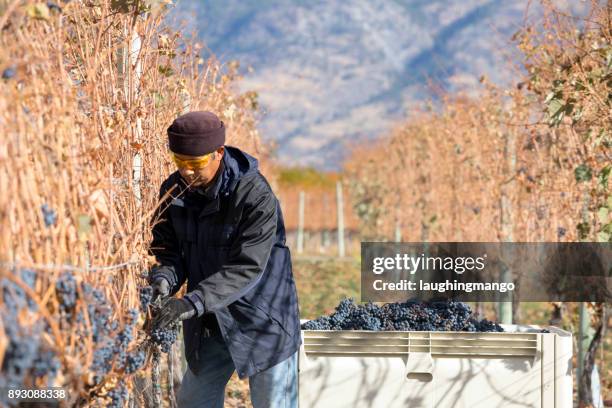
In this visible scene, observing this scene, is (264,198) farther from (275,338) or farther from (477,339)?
(477,339)

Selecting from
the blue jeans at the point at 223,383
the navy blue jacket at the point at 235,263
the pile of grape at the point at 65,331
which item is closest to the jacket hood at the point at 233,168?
the navy blue jacket at the point at 235,263

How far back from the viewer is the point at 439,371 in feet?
14.9

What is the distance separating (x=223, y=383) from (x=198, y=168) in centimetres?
95

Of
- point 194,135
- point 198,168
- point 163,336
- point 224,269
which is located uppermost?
point 194,135

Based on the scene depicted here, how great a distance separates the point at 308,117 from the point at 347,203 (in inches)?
4986

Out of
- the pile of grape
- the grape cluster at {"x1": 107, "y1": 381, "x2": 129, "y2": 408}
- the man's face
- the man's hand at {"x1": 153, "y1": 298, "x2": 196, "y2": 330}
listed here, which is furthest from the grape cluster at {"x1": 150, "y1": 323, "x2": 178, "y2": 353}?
the man's face

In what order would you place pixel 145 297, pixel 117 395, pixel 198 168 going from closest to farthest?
pixel 117 395
pixel 145 297
pixel 198 168

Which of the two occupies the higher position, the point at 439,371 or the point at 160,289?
the point at 160,289

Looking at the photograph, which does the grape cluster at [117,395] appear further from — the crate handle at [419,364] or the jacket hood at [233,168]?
the crate handle at [419,364]

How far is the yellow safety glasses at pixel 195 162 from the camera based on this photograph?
3918 mm

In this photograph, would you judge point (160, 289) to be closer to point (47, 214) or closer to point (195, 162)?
point (195, 162)

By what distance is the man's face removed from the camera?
12.9 ft

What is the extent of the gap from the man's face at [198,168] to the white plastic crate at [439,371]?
0.99 metres

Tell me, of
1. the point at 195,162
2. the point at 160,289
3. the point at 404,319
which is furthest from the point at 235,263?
the point at 404,319
